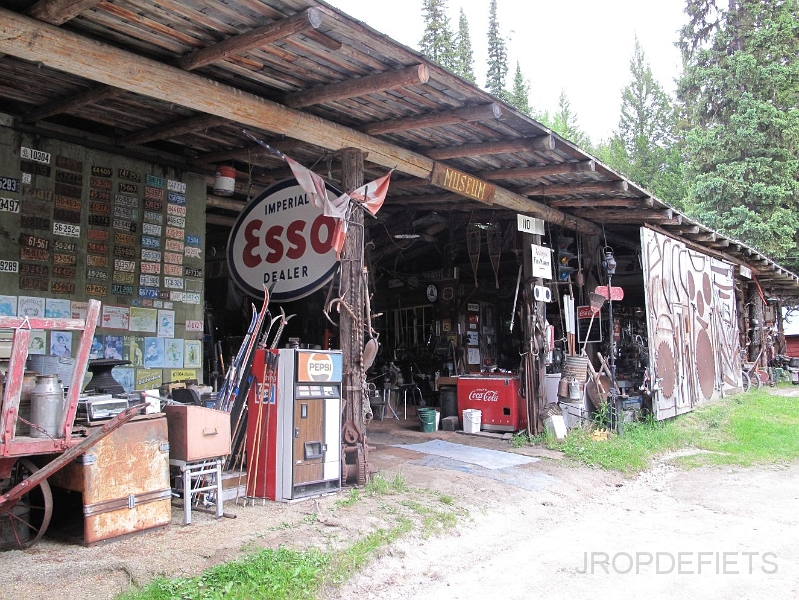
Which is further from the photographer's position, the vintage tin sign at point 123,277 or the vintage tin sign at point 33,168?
the vintage tin sign at point 123,277

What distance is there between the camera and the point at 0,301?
18.8 feet

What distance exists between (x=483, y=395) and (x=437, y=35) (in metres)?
29.9

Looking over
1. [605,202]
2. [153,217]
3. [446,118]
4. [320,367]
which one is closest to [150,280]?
[153,217]

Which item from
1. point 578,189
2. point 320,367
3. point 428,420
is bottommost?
point 428,420

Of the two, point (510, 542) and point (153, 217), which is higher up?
point (153, 217)

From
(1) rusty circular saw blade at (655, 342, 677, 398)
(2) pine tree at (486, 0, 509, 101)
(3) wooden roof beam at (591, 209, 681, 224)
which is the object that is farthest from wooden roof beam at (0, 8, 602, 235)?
(2) pine tree at (486, 0, 509, 101)

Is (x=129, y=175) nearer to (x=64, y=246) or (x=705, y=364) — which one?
(x=64, y=246)

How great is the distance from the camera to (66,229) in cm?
628

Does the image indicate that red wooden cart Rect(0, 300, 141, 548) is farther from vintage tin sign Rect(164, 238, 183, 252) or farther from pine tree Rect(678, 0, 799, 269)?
pine tree Rect(678, 0, 799, 269)

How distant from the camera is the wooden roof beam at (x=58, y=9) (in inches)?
155

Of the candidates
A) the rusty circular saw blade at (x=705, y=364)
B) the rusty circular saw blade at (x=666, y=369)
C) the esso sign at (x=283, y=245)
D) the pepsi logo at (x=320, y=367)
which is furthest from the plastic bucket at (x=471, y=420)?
the rusty circular saw blade at (x=705, y=364)

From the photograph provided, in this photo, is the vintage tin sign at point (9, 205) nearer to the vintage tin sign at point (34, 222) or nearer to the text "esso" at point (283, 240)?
the vintage tin sign at point (34, 222)

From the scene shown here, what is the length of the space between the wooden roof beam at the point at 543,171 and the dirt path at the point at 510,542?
3756 mm

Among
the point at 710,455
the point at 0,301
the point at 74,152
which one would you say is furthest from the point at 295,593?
the point at 710,455
